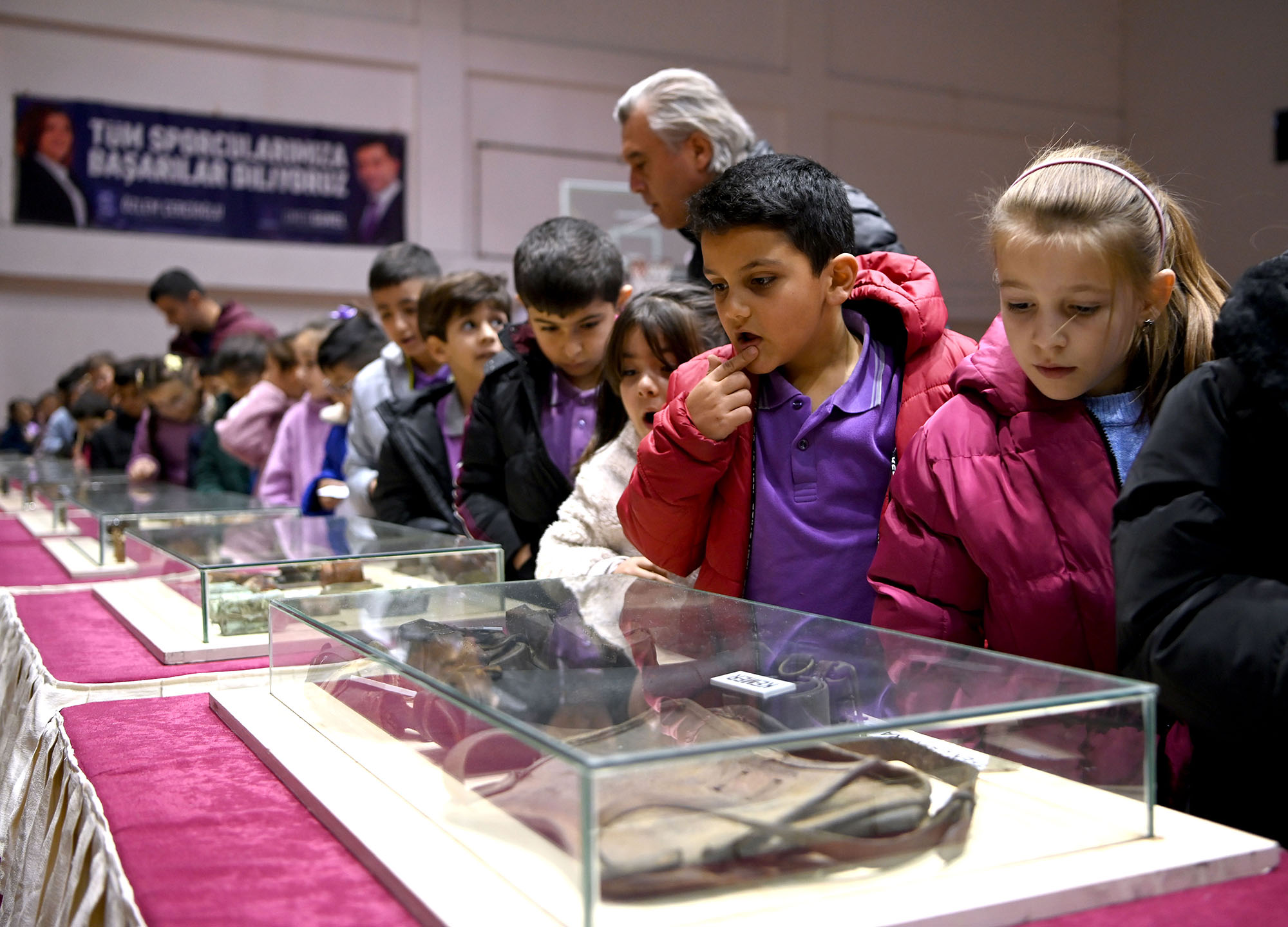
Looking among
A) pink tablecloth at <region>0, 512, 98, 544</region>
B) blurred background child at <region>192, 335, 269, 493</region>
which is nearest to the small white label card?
pink tablecloth at <region>0, 512, 98, 544</region>

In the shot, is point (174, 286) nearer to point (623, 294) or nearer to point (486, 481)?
point (486, 481)

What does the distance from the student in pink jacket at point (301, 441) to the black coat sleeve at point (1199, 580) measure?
12.1ft

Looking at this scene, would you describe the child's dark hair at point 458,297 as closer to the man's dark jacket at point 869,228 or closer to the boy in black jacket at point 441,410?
the boy in black jacket at point 441,410

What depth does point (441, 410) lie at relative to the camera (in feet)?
10.2

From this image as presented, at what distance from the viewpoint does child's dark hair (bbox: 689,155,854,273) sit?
1.57 metres

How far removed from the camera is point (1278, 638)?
918mm

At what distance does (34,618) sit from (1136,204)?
1.99 metres

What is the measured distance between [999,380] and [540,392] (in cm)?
138

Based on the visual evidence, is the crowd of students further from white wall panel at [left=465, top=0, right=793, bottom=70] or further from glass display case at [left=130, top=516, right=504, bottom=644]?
white wall panel at [left=465, top=0, right=793, bottom=70]

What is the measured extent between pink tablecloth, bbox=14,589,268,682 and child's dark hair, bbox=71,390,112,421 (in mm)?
5893

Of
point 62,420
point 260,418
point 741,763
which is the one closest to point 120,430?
point 62,420

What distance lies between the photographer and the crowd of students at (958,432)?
0.99 meters

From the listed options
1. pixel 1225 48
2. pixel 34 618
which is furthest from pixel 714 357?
pixel 1225 48

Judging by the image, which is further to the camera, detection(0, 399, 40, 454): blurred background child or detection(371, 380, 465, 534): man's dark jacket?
detection(0, 399, 40, 454): blurred background child
